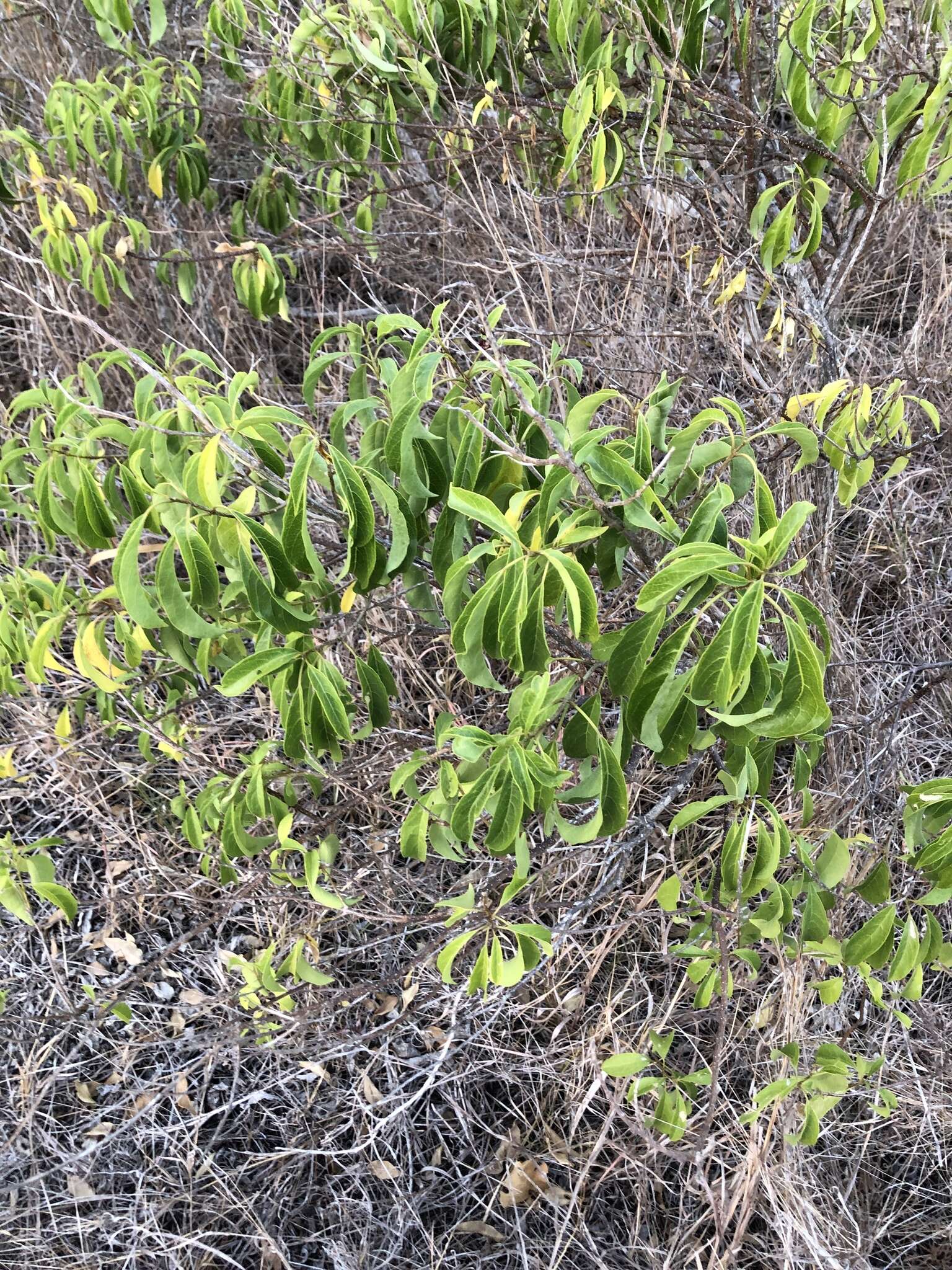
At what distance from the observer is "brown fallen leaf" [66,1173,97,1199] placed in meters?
1.94

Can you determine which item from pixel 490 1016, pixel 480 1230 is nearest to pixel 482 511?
pixel 490 1016

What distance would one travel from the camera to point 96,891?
2334 millimetres

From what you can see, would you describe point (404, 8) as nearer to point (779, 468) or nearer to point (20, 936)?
point (779, 468)

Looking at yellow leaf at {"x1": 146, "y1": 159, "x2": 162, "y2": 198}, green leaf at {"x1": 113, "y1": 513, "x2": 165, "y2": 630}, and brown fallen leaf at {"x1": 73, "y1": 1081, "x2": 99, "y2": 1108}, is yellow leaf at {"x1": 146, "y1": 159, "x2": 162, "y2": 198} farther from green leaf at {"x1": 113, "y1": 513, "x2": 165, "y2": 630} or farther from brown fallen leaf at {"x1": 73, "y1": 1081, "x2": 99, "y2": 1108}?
brown fallen leaf at {"x1": 73, "y1": 1081, "x2": 99, "y2": 1108}

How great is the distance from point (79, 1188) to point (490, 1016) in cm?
91

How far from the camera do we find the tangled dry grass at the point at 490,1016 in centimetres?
184

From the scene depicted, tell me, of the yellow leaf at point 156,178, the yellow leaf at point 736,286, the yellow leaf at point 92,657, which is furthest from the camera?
the yellow leaf at point 156,178

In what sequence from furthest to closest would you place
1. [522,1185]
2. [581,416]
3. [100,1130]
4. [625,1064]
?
[100,1130], [522,1185], [625,1064], [581,416]

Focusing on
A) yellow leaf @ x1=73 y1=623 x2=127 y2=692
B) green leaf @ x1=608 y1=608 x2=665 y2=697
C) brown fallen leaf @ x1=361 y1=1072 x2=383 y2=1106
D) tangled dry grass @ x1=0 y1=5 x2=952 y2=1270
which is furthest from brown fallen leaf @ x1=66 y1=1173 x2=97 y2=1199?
green leaf @ x1=608 y1=608 x2=665 y2=697

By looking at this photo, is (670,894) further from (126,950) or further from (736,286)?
A: (126,950)

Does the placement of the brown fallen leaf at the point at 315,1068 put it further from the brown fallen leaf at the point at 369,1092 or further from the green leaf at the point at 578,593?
the green leaf at the point at 578,593

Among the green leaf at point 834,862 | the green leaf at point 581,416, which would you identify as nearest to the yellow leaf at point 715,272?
the green leaf at point 581,416

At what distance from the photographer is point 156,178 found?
2225mm

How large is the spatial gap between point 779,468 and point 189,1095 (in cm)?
185
